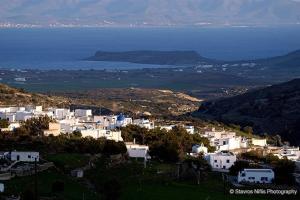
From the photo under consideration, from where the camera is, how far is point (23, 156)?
1282 inches

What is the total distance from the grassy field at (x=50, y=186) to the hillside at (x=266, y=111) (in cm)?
2871

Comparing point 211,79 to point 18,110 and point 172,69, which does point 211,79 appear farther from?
point 18,110

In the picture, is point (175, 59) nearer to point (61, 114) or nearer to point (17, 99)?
point (17, 99)


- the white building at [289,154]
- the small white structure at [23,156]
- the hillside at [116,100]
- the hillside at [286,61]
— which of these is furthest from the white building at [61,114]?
the hillside at [286,61]

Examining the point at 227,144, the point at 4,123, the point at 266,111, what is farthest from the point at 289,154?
the point at 266,111

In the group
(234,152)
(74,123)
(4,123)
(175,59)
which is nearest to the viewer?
(234,152)

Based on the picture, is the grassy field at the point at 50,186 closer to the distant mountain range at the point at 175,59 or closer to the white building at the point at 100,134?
the white building at the point at 100,134

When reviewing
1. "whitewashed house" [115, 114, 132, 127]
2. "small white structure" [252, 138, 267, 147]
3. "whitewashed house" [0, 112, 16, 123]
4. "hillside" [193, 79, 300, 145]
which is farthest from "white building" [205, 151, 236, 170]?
"hillside" [193, 79, 300, 145]

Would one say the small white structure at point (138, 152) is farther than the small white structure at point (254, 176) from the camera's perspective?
Yes

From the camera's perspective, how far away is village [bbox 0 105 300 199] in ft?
102

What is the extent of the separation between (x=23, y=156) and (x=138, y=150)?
17.5ft

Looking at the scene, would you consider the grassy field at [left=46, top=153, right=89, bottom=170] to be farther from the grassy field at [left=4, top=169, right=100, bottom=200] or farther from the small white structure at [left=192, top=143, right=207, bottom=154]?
the small white structure at [left=192, top=143, right=207, bottom=154]

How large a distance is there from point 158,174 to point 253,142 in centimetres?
1598

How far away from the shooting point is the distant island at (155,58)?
15575cm
